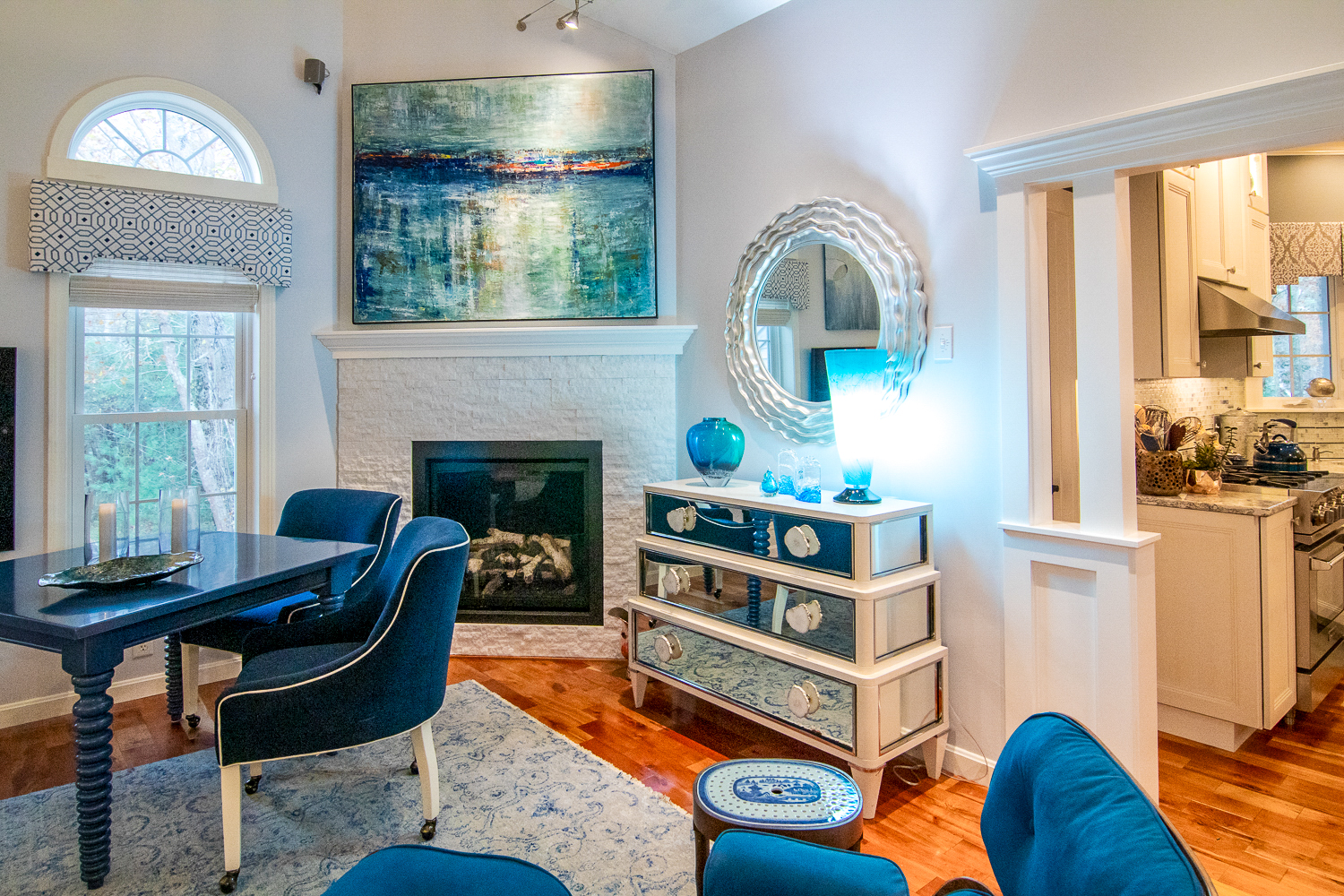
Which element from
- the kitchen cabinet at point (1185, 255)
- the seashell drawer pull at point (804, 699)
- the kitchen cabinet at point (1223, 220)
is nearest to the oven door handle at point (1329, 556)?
the kitchen cabinet at point (1185, 255)

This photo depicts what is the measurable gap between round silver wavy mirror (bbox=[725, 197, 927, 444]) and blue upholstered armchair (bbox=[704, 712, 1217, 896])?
1775 millimetres

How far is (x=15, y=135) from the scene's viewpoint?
3.00 metres

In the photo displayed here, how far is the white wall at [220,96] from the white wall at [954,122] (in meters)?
2.00

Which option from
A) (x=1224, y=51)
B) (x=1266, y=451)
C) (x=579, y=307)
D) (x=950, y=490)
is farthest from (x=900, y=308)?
(x=1266, y=451)

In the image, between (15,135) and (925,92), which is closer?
(925,92)

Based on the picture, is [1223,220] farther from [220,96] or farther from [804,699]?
[220,96]

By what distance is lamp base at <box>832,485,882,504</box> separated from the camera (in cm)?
263

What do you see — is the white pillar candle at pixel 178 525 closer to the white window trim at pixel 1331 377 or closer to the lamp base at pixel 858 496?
the lamp base at pixel 858 496

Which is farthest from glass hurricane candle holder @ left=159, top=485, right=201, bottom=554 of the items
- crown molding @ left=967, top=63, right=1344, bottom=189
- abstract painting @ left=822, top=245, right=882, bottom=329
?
crown molding @ left=967, top=63, right=1344, bottom=189

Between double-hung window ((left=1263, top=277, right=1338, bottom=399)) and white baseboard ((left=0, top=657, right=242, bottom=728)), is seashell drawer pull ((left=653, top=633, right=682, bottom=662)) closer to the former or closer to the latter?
white baseboard ((left=0, top=657, right=242, bottom=728))

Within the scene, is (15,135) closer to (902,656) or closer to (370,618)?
(370,618)

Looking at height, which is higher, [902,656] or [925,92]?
[925,92]

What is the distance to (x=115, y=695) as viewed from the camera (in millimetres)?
3275

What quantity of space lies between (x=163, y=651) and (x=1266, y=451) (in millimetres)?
5194
